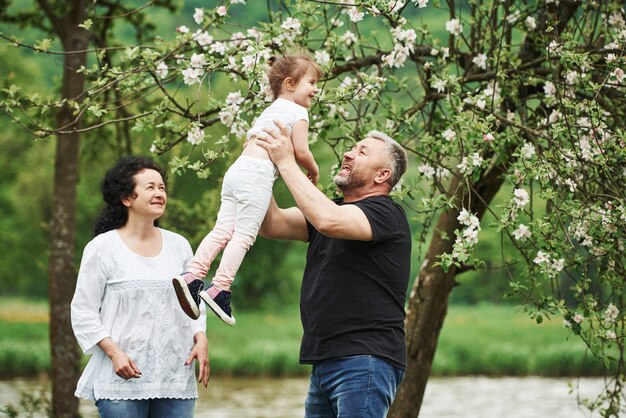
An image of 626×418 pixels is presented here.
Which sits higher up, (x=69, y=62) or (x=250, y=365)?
(x=69, y=62)

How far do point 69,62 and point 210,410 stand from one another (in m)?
7.15

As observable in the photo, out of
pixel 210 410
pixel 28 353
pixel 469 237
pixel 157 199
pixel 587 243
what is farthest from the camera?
pixel 28 353

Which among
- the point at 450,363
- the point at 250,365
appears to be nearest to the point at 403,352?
the point at 250,365

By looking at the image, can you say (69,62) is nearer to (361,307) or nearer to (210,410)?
(361,307)

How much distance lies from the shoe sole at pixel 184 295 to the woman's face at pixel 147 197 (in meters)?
0.50

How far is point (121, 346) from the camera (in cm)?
417

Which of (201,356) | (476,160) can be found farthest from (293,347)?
(201,356)

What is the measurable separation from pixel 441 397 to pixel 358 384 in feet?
45.6

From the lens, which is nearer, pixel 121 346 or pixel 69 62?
pixel 121 346

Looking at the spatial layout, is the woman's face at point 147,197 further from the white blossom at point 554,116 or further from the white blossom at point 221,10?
the white blossom at point 554,116

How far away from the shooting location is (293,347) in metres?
20.8

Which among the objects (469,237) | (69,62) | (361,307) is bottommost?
(361,307)

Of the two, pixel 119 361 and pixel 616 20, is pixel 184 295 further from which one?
pixel 616 20

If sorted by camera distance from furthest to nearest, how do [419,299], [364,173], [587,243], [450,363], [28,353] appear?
[450,363] < [28,353] < [419,299] < [587,243] < [364,173]
